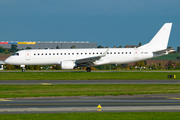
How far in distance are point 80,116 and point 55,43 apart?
343 feet

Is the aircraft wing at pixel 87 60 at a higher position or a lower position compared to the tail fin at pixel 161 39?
lower

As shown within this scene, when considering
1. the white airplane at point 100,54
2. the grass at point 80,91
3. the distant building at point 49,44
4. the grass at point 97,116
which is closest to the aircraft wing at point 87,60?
the white airplane at point 100,54

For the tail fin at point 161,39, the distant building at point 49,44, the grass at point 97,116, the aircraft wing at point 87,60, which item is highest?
the distant building at point 49,44

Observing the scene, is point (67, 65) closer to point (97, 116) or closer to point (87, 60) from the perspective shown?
point (87, 60)

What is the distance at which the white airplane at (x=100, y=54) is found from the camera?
1665 inches

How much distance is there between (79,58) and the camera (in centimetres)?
4219

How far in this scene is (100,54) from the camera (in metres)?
42.3

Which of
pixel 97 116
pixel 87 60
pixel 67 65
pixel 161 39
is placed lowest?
pixel 97 116

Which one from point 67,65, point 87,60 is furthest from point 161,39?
point 67,65

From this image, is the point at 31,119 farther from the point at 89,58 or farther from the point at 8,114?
the point at 89,58

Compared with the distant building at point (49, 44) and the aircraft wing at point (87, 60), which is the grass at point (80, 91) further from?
the distant building at point (49, 44)

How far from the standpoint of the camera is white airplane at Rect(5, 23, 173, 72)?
42281 millimetres

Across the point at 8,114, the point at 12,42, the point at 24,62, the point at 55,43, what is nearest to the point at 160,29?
the point at 24,62

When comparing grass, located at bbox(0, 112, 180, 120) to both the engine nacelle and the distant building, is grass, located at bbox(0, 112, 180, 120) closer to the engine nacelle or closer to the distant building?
the engine nacelle
